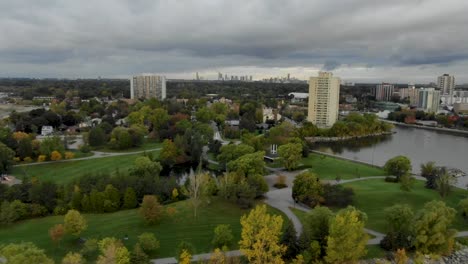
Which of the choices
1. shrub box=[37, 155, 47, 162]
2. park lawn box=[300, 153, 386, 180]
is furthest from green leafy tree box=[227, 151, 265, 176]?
shrub box=[37, 155, 47, 162]

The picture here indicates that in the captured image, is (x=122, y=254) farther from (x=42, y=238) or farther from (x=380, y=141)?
(x=380, y=141)

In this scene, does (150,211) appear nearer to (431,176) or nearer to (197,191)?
(197,191)

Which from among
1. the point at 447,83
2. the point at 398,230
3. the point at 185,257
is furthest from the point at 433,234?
the point at 447,83

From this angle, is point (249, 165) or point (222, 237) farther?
point (249, 165)

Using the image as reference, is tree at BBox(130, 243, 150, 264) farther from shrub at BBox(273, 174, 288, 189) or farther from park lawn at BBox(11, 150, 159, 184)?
park lawn at BBox(11, 150, 159, 184)

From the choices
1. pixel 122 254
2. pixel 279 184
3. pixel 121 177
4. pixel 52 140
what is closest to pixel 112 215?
pixel 121 177
